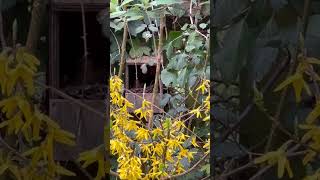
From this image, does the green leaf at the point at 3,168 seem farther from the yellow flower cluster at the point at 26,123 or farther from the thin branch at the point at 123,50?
the thin branch at the point at 123,50

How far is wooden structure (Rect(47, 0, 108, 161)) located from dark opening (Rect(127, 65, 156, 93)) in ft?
2.64

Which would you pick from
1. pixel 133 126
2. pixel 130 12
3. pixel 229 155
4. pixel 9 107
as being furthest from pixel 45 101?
pixel 130 12

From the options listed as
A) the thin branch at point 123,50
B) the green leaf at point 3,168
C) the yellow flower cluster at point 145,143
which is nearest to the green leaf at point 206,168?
the yellow flower cluster at point 145,143

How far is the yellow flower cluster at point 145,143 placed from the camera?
5.00ft

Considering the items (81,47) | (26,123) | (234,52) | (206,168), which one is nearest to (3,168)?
(26,123)

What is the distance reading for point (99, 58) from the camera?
863 millimetres

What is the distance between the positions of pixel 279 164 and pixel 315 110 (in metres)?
0.10

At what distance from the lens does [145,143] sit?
5.25ft

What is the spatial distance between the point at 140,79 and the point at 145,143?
0.83 ft

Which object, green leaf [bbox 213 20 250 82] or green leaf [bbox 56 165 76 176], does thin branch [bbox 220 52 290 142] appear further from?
green leaf [bbox 56 165 76 176]

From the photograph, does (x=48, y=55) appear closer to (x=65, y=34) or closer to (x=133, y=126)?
(x=65, y=34)

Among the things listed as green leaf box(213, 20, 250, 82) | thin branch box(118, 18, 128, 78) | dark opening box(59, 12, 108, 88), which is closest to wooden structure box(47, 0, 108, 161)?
dark opening box(59, 12, 108, 88)

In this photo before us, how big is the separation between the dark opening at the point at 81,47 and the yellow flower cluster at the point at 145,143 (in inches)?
24.5

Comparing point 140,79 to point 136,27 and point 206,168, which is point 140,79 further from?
point 206,168
